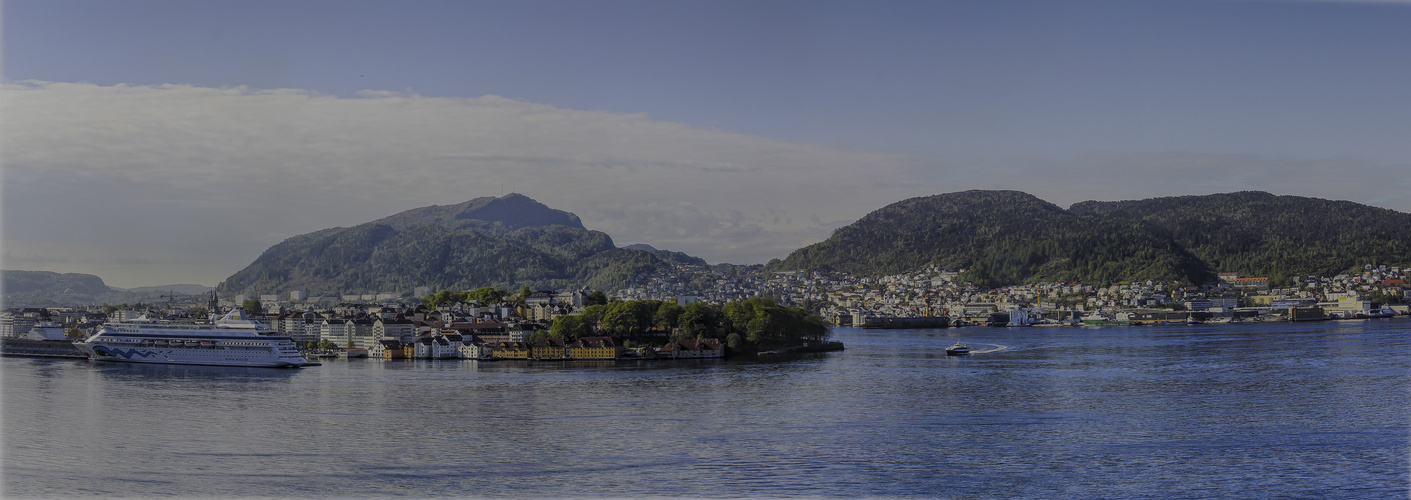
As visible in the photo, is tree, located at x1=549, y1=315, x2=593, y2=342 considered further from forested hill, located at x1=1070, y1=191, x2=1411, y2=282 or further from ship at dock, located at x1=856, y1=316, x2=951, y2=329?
forested hill, located at x1=1070, y1=191, x2=1411, y2=282

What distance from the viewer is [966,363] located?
2411 centimetres

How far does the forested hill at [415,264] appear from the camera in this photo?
78.2m

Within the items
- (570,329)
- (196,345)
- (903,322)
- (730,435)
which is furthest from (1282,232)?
(730,435)

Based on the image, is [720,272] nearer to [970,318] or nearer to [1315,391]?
[970,318]

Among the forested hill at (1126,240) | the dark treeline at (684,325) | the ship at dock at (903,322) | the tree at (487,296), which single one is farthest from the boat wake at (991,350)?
the forested hill at (1126,240)

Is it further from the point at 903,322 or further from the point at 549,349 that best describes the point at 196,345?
the point at 903,322

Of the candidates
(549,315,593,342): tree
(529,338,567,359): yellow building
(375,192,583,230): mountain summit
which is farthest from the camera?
(375,192,583,230): mountain summit

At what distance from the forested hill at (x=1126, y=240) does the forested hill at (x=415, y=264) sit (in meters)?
18.9

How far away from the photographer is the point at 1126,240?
8069 centimetres

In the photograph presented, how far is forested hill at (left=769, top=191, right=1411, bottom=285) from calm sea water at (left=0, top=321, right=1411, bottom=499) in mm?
59718

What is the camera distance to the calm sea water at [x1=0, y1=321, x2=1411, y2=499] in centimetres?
907

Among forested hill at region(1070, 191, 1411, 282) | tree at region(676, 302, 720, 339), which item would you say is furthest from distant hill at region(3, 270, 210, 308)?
forested hill at region(1070, 191, 1411, 282)

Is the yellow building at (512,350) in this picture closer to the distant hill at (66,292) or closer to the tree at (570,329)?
the tree at (570,329)

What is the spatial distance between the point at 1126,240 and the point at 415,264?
52.9 m
